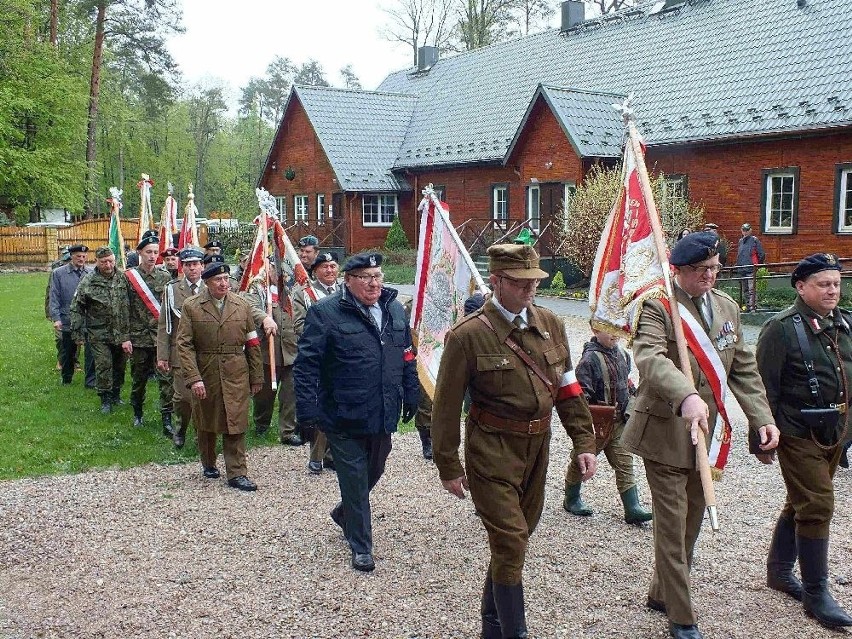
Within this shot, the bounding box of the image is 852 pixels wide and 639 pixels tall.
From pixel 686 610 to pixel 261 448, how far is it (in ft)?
17.8

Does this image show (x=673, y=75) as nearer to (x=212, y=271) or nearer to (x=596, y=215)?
(x=596, y=215)

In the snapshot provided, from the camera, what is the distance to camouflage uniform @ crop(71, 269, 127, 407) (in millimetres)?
10656

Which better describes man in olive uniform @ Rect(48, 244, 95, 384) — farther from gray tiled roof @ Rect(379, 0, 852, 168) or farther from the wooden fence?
the wooden fence

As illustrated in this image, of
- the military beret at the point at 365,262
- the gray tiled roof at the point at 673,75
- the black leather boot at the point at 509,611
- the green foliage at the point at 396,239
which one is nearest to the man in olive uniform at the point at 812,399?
the black leather boot at the point at 509,611

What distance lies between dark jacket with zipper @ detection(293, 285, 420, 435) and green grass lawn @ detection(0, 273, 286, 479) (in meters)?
3.22

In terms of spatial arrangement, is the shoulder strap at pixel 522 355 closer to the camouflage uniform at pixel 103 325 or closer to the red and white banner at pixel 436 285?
the red and white banner at pixel 436 285

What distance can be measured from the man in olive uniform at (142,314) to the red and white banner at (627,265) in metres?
5.98

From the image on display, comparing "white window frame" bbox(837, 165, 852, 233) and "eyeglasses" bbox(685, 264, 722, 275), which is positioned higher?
"white window frame" bbox(837, 165, 852, 233)

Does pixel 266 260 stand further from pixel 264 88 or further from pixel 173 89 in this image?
pixel 264 88

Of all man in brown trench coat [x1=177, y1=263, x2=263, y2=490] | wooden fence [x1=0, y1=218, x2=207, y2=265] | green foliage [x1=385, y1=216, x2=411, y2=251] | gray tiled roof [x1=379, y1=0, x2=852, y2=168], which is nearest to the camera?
man in brown trench coat [x1=177, y1=263, x2=263, y2=490]

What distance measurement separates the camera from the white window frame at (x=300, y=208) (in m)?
36.9

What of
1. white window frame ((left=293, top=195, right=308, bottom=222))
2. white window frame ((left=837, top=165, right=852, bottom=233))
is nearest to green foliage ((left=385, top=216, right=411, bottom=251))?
white window frame ((left=293, top=195, right=308, bottom=222))

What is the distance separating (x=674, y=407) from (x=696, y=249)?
85cm

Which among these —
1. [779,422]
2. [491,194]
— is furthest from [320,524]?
[491,194]
